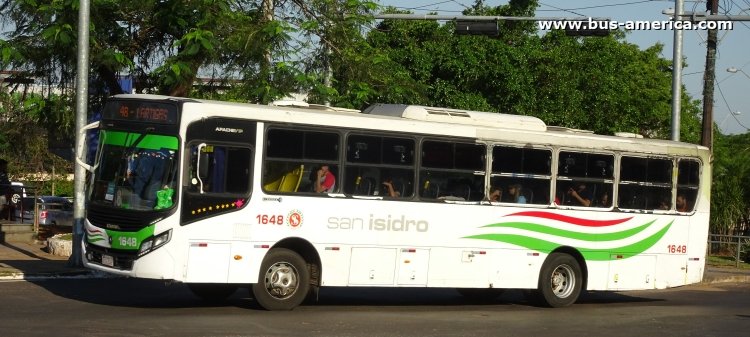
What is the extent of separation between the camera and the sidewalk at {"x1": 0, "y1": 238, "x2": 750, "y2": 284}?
19609 millimetres

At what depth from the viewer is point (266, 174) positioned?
15.8 m

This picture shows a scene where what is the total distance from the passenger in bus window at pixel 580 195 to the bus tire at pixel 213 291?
5.89 metres

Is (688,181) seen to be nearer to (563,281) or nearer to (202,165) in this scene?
(563,281)

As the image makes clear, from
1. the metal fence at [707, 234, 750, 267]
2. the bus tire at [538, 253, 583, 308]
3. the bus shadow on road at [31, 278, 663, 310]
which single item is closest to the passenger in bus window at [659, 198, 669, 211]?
the bus shadow on road at [31, 278, 663, 310]

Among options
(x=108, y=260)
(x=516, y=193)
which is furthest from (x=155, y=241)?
(x=516, y=193)

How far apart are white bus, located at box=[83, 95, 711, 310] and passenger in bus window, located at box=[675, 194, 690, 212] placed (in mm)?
60

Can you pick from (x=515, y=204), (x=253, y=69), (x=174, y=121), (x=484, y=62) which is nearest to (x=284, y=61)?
(x=253, y=69)

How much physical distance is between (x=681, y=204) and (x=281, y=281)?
8.25 metres

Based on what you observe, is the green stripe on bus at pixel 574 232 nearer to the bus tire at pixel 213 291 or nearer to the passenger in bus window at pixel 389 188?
the passenger in bus window at pixel 389 188

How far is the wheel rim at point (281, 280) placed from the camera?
16.0 metres

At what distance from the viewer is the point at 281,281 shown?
52.6 ft

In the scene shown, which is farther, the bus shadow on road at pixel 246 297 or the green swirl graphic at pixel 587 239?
the green swirl graphic at pixel 587 239

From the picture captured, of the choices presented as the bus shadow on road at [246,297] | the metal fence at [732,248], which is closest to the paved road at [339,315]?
the bus shadow on road at [246,297]

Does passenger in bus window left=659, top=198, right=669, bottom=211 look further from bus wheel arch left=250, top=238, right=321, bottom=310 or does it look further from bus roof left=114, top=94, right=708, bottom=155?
bus wheel arch left=250, top=238, right=321, bottom=310
